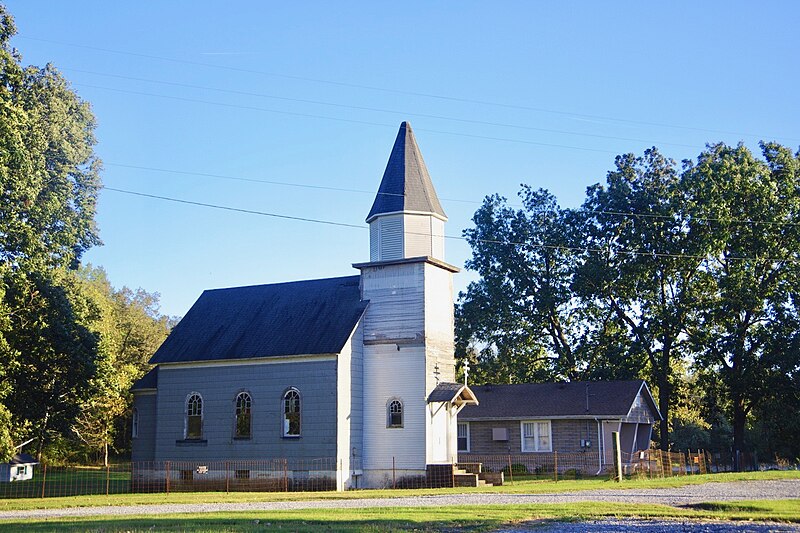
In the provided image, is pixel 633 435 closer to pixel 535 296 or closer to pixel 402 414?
pixel 535 296

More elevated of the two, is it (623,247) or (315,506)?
(623,247)

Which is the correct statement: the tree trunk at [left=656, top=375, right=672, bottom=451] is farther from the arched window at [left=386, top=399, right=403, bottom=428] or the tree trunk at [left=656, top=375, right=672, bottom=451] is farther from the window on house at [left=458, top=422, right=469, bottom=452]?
the arched window at [left=386, top=399, right=403, bottom=428]

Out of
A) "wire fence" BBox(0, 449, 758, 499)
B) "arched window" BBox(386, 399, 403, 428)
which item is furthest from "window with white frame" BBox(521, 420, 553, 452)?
"arched window" BBox(386, 399, 403, 428)

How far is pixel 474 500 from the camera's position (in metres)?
26.3

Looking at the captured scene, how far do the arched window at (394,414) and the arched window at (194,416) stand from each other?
9.38 metres

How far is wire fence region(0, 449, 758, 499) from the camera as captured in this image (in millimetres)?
36781

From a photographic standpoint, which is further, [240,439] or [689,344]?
[689,344]

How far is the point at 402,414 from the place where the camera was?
3784cm

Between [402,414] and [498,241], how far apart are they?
18.8 meters

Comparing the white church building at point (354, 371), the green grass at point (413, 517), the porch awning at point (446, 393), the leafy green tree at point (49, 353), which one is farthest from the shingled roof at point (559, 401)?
the green grass at point (413, 517)

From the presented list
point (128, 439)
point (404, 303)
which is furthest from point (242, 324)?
point (128, 439)

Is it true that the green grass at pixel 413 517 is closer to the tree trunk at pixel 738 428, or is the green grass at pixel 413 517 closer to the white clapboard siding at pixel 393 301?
the white clapboard siding at pixel 393 301

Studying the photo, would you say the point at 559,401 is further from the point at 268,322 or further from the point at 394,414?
the point at 268,322

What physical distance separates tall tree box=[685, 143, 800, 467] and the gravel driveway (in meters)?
21.6
